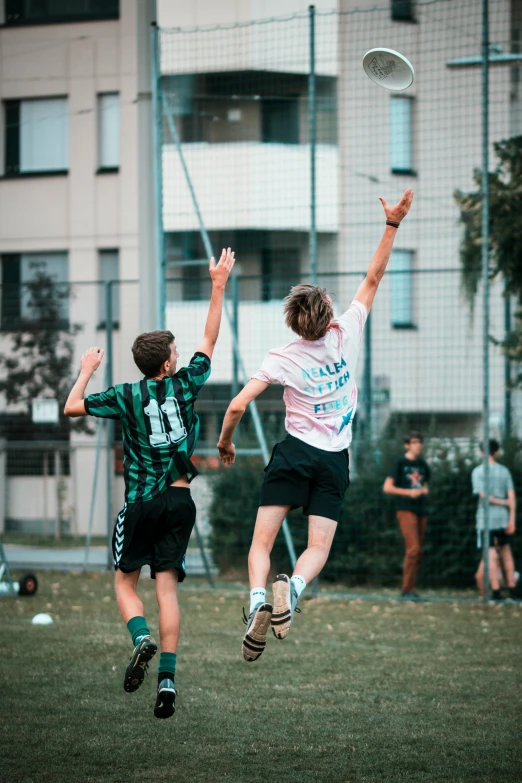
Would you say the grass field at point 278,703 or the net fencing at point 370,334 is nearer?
the grass field at point 278,703

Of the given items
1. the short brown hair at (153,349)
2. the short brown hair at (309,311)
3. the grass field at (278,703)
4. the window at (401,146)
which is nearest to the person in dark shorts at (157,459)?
the short brown hair at (153,349)

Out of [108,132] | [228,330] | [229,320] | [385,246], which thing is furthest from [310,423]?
[108,132]

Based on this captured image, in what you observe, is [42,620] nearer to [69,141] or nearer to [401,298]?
[401,298]

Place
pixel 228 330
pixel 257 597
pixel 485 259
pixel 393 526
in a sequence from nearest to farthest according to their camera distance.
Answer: pixel 257 597 < pixel 485 259 < pixel 393 526 < pixel 228 330

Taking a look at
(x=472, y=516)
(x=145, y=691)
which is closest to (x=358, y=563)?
(x=472, y=516)

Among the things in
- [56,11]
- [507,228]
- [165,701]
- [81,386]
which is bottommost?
[165,701]

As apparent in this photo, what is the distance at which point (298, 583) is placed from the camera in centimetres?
651

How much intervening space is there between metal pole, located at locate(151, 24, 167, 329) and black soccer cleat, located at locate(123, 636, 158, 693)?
28.2 ft

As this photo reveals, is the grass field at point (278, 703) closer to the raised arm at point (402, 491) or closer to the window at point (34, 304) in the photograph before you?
the raised arm at point (402, 491)

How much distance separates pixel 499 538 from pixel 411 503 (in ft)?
3.63

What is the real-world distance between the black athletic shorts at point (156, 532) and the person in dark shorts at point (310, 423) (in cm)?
39

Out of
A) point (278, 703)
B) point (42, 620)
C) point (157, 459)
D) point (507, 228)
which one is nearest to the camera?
point (157, 459)

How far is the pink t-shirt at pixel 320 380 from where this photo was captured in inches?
262

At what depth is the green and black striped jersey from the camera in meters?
6.61
